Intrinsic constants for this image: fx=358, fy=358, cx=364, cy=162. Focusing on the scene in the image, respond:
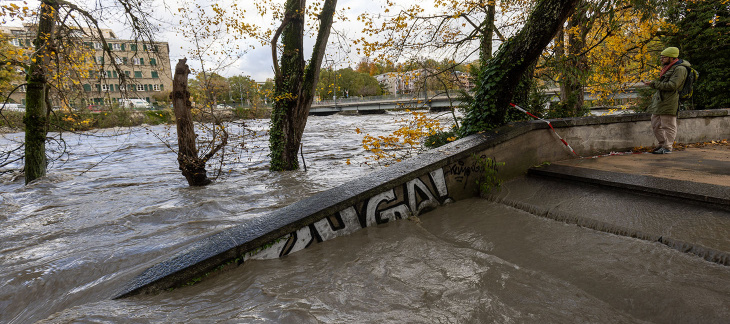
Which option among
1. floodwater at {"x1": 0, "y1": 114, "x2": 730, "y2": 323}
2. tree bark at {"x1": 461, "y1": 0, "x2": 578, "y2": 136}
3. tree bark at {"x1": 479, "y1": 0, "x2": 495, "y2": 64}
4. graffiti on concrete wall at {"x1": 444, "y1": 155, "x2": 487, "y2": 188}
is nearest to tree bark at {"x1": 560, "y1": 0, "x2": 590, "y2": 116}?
tree bark at {"x1": 479, "y1": 0, "x2": 495, "y2": 64}

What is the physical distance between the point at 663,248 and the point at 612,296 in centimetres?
101

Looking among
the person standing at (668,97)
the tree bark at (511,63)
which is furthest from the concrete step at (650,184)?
the person standing at (668,97)

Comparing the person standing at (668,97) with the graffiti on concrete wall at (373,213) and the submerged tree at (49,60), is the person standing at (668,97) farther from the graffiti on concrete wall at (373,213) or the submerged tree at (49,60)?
the submerged tree at (49,60)

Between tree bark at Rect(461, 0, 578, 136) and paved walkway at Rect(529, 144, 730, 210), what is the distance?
4.24 ft

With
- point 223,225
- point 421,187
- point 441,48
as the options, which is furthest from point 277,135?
point 421,187

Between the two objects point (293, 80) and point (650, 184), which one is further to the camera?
point (293, 80)

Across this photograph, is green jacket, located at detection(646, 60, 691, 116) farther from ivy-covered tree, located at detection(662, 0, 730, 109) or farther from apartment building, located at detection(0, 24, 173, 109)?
apartment building, located at detection(0, 24, 173, 109)

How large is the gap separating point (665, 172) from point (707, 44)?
9.74m

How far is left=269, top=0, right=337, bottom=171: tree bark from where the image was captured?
32.2 ft

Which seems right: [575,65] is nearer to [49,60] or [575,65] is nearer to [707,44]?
[707,44]

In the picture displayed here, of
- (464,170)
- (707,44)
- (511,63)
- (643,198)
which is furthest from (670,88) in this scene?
(707,44)

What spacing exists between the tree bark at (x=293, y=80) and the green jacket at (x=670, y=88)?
7.62 m

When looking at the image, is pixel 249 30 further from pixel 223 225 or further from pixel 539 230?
pixel 539 230

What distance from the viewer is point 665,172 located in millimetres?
4996
